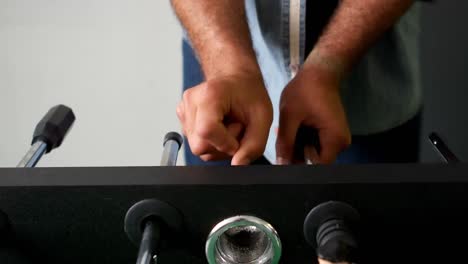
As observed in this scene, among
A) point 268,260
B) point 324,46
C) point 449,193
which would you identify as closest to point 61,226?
point 268,260

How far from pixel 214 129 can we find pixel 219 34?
0.19 meters

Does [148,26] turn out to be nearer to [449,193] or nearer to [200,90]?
[200,90]

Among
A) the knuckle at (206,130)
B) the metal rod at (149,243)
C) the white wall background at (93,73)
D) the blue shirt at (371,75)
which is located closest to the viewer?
the metal rod at (149,243)

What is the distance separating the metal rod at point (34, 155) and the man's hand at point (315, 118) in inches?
9.7

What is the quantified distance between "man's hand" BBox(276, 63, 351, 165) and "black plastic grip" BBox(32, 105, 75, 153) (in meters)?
0.24

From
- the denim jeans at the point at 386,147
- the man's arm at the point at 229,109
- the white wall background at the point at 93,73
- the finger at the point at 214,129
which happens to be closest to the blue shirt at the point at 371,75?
the denim jeans at the point at 386,147

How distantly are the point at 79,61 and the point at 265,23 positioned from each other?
82cm

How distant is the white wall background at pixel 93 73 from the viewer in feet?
4.58

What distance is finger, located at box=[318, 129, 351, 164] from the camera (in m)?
0.55

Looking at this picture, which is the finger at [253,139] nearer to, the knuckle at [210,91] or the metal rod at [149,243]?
the knuckle at [210,91]

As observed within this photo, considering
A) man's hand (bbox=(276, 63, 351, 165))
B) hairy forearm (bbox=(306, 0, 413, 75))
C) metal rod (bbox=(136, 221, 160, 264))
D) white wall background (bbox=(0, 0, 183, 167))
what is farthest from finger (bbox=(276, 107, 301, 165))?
white wall background (bbox=(0, 0, 183, 167))

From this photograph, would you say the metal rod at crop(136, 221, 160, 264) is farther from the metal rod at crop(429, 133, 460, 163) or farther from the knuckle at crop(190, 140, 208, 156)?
the metal rod at crop(429, 133, 460, 163)

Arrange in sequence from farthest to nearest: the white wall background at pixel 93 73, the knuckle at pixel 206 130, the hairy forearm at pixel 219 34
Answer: the white wall background at pixel 93 73 < the hairy forearm at pixel 219 34 < the knuckle at pixel 206 130

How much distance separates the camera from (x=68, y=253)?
0.39 m
